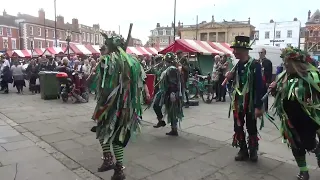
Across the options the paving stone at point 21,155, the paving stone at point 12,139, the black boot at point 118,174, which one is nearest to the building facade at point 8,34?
the paving stone at point 12,139

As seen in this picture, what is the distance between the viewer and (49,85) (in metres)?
10.2

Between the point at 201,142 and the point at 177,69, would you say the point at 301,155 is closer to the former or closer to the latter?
the point at 201,142

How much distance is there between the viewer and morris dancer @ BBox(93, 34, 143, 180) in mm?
3377

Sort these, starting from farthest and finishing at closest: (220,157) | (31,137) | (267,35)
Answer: (267,35) < (31,137) < (220,157)

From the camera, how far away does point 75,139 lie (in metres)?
5.10

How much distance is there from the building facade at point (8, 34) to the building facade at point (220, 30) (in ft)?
116

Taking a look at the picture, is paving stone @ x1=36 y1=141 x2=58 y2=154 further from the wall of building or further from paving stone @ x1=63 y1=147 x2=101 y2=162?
→ the wall of building

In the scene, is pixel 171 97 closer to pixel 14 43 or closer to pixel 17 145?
pixel 17 145

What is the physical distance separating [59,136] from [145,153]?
1.97 m

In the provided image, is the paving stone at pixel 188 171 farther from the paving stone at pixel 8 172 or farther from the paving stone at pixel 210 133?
the paving stone at pixel 8 172

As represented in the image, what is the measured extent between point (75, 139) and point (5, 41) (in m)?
59.6

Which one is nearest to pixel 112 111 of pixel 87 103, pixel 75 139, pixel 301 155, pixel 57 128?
pixel 75 139

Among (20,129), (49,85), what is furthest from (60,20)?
(20,129)

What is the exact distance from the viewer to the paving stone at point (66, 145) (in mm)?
4612
